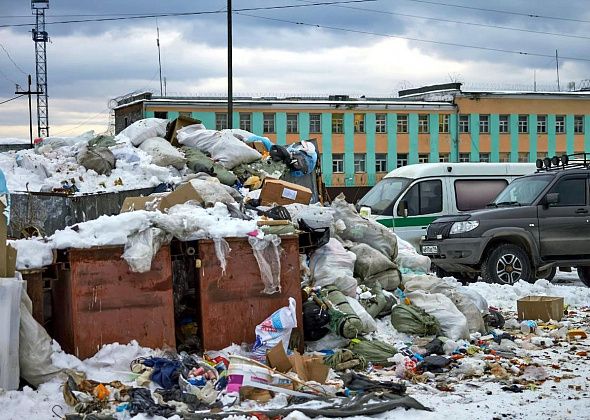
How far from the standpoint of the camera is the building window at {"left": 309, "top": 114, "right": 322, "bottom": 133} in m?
55.5

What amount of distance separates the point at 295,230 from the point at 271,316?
105 centimetres

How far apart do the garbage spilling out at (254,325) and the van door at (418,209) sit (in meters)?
5.10

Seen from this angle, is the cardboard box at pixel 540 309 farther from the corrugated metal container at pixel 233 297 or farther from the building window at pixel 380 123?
the building window at pixel 380 123

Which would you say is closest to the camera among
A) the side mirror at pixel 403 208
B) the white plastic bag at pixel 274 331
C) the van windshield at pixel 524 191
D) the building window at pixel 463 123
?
the white plastic bag at pixel 274 331

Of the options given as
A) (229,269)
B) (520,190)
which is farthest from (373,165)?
(229,269)

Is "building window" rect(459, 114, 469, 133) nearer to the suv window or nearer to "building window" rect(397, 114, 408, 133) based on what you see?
"building window" rect(397, 114, 408, 133)

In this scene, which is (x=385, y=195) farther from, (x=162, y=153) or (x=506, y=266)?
(x=162, y=153)

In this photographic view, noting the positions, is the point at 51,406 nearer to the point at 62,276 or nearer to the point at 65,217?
the point at 62,276

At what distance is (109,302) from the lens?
25.6 feet

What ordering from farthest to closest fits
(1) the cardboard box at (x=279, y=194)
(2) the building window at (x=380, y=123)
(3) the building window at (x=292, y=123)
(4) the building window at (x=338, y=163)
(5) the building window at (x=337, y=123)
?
(4) the building window at (x=338, y=163)
(2) the building window at (x=380, y=123)
(5) the building window at (x=337, y=123)
(3) the building window at (x=292, y=123)
(1) the cardboard box at (x=279, y=194)

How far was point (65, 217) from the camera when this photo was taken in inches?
485

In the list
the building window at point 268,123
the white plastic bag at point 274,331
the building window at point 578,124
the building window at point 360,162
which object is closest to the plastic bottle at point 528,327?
the white plastic bag at point 274,331

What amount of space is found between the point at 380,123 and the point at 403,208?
1621 inches

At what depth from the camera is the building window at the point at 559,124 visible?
60719 mm
